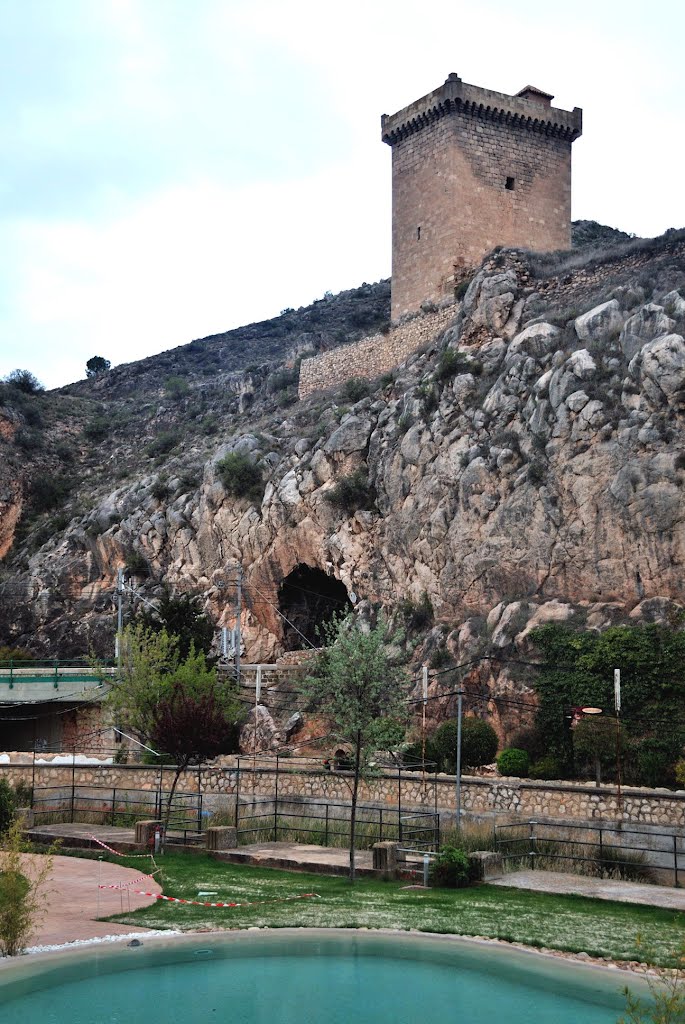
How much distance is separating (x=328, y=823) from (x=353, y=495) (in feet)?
60.8

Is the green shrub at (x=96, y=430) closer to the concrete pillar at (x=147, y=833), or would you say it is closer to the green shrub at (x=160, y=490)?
the green shrub at (x=160, y=490)

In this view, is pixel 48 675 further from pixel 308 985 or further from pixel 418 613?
pixel 308 985

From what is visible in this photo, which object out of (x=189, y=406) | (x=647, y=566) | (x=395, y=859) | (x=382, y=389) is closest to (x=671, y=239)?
(x=382, y=389)

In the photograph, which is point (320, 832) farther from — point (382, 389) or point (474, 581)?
point (382, 389)

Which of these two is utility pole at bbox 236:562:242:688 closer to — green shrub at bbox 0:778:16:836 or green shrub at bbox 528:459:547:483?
green shrub at bbox 528:459:547:483

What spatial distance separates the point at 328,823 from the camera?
22938 mm

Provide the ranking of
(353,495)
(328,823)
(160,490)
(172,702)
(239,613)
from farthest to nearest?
1. (160,490)
2. (353,495)
3. (239,613)
4. (172,702)
5. (328,823)

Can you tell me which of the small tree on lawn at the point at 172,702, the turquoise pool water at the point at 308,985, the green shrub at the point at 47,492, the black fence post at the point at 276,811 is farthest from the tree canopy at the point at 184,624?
the green shrub at the point at 47,492

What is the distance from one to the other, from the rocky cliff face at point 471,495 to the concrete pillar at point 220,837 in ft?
35.6

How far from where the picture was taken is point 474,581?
33.7 meters

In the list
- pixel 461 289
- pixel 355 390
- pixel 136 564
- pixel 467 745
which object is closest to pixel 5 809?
pixel 467 745

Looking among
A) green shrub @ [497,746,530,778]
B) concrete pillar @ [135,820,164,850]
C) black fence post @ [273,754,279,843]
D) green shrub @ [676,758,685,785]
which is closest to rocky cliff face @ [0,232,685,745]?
green shrub @ [497,746,530,778]

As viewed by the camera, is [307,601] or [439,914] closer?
[439,914]

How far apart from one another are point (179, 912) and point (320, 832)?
24.3 ft
